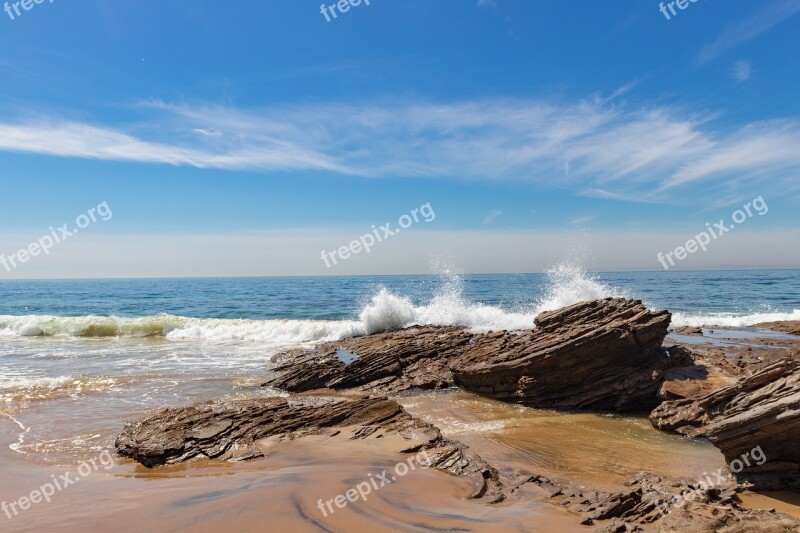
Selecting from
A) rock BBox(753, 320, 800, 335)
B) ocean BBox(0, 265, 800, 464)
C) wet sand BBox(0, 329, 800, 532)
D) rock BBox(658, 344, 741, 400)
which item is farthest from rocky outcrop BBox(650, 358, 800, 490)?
rock BBox(753, 320, 800, 335)

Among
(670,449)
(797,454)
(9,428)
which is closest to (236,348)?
(9,428)

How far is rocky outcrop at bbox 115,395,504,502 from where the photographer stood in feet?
23.5

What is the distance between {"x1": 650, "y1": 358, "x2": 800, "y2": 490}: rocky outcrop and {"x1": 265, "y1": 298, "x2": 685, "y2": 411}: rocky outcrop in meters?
4.04

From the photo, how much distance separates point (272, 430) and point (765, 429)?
773 cm

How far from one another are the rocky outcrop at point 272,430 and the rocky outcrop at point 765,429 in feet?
11.7

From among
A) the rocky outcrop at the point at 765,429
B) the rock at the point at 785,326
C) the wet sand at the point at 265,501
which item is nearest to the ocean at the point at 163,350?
the wet sand at the point at 265,501

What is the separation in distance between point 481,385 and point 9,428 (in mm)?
10771

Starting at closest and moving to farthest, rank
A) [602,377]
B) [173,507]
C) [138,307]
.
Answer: [173,507] → [602,377] → [138,307]

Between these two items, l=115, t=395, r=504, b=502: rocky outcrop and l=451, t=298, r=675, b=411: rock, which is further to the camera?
l=451, t=298, r=675, b=411: rock

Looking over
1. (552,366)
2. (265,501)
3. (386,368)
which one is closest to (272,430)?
(265,501)

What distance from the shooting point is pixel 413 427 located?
8.17 metres

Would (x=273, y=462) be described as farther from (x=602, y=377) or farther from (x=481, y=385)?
(x=602, y=377)

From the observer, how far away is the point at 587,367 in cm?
1133

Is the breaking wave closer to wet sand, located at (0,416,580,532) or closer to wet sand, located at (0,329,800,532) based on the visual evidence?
wet sand, located at (0,329,800,532)
